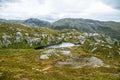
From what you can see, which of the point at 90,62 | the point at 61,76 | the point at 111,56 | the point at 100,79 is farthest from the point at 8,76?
the point at 111,56

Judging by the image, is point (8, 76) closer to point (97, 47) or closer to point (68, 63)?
point (68, 63)

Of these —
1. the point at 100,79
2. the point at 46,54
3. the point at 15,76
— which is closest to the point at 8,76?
the point at 15,76

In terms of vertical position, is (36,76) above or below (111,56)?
above

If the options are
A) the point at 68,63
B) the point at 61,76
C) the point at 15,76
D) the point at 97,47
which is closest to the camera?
the point at 15,76

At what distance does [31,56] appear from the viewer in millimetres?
119312

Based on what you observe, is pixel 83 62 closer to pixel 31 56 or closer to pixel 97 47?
pixel 31 56

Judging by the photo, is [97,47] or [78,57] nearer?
[78,57]

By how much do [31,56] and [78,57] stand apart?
83.5 feet

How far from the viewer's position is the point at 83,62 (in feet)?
346

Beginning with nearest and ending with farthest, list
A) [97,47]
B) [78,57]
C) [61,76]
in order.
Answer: [61,76], [78,57], [97,47]

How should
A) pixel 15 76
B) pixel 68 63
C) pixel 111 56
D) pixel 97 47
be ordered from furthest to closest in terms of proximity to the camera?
pixel 97 47 → pixel 111 56 → pixel 68 63 → pixel 15 76

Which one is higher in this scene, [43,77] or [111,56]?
[43,77]

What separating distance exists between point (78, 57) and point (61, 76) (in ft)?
174

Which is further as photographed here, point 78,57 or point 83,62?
point 78,57
